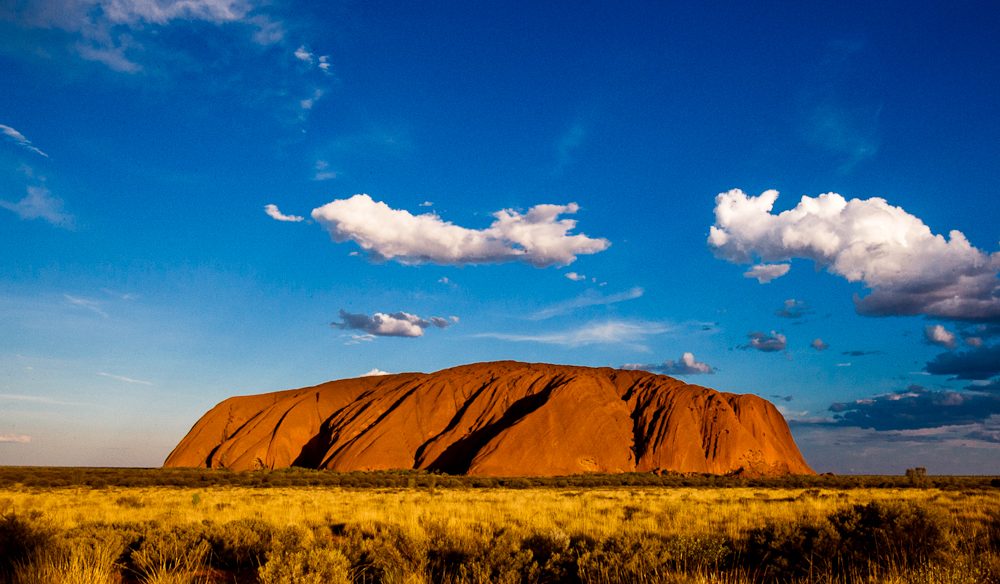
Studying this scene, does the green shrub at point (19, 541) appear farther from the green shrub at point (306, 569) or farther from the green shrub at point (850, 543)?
the green shrub at point (850, 543)

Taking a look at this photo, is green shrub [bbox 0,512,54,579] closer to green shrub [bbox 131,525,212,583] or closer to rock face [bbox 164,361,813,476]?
green shrub [bbox 131,525,212,583]

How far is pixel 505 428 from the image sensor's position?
73188 millimetres

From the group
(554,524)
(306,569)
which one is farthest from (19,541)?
(554,524)

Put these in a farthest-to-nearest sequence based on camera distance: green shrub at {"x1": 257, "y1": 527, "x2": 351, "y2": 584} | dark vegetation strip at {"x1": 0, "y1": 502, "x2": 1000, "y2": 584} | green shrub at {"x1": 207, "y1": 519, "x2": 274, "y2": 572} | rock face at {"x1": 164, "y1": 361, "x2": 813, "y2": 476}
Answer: rock face at {"x1": 164, "y1": 361, "x2": 813, "y2": 476}
green shrub at {"x1": 207, "y1": 519, "x2": 274, "y2": 572}
dark vegetation strip at {"x1": 0, "y1": 502, "x2": 1000, "y2": 584}
green shrub at {"x1": 257, "y1": 527, "x2": 351, "y2": 584}

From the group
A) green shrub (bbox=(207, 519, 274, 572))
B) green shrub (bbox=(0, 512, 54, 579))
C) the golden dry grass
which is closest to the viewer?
the golden dry grass

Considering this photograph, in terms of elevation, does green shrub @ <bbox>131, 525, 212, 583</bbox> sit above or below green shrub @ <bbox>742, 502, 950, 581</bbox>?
below

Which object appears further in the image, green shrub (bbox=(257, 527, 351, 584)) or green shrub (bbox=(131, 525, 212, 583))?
green shrub (bbox=(131, 525, 212, 583))

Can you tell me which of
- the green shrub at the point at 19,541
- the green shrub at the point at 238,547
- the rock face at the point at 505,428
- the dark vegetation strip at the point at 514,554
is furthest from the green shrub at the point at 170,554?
the rock face at the point at 505,428

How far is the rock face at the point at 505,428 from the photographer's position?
7119cm

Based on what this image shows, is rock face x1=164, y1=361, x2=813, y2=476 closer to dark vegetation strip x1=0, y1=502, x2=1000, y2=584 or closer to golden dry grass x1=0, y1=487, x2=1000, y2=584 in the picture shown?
golden dry grass x1=0, y1=487, x2=1000, y2=584

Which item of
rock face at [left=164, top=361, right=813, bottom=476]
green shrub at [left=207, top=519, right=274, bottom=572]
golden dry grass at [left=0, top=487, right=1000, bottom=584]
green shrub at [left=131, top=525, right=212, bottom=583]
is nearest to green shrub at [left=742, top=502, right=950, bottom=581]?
golden dry grass at [left=0, top=487, right=1000, bottom=584]

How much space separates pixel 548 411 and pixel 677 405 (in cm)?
1656

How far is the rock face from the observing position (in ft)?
234

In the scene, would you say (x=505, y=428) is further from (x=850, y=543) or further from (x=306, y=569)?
(x=306, y=569)
